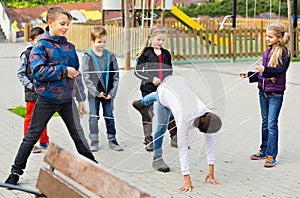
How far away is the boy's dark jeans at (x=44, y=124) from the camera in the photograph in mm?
5691

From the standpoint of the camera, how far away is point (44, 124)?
5.76 meters

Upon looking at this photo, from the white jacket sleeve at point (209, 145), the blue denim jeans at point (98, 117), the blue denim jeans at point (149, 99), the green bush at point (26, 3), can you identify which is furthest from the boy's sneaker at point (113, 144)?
the green bush at point (26, 3)

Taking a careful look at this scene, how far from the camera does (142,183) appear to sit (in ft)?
19.5

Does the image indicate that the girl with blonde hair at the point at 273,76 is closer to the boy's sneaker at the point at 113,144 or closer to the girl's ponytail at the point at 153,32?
the girl's ponytail at the point at 153,32

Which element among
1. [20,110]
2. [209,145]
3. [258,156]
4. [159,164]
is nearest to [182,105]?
[209,145]

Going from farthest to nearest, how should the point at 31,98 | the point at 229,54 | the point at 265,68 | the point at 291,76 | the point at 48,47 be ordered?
the point at 229,54 → the point at 291,76 → the point at 31,98 → the point at 265,68 → the point at 48,47

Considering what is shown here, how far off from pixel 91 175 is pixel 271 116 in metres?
3.73

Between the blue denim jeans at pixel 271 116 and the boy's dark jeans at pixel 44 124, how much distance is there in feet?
6.45

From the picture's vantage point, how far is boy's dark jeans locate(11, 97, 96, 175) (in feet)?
18.7

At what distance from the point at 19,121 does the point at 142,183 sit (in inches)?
153

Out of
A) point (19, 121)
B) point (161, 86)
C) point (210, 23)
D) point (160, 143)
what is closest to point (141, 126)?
point (160, 143)

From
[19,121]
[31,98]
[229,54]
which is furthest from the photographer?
[229,54]

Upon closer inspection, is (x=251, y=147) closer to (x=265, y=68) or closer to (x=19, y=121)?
(x=265, y=68)

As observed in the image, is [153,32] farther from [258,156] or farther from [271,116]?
[258,156]
